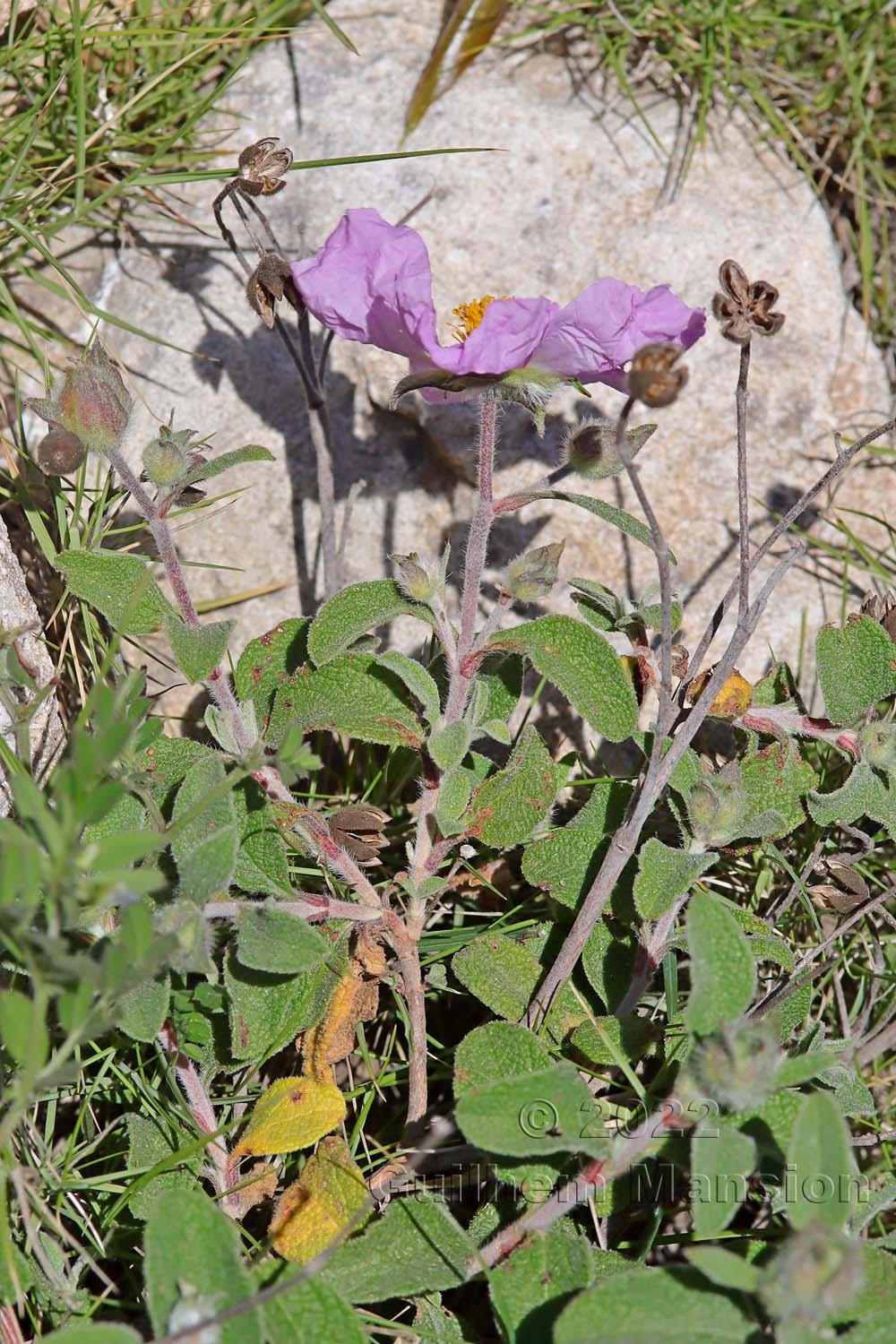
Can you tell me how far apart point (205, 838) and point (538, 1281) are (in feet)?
2.64

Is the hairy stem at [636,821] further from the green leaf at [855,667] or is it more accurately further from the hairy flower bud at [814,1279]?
the hairy flower bud at [814,1279]

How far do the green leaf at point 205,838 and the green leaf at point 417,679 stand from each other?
0.33m

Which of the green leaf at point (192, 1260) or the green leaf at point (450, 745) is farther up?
the green leaf at point (450, 745)

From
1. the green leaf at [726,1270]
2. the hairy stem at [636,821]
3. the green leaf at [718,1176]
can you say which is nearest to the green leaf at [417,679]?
the hairy stem at [636,821]

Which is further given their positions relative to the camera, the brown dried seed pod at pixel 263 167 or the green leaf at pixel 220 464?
the brown dried seed pod at pixel 263 167

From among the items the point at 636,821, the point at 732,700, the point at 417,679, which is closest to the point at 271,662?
the point at 417,679

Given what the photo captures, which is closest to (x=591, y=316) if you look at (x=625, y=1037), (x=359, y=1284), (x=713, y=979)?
(x=713, y=979)

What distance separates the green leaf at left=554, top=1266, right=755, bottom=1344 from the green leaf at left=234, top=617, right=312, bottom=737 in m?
1.13

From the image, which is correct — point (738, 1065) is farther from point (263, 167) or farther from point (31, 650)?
point (263, 167)

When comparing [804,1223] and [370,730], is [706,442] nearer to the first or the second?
[370,730]

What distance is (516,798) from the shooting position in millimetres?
2158

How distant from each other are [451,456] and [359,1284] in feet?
5.70

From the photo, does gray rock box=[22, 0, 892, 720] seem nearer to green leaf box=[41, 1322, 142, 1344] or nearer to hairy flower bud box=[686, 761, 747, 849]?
hairy flower bud box=[686, 761, 747, 849]

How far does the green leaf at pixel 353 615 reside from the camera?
205 cm
